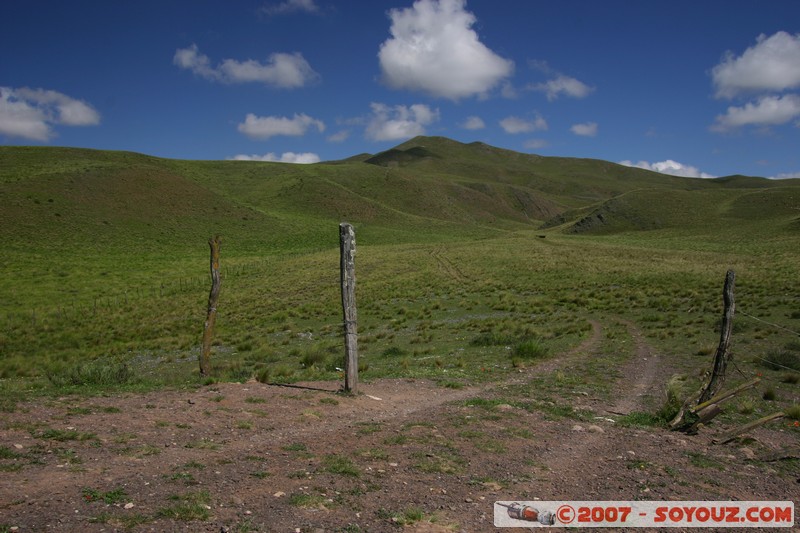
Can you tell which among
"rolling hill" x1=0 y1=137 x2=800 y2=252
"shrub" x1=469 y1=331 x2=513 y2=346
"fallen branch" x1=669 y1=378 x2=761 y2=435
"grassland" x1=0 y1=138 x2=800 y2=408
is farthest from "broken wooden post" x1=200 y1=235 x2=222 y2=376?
"rolling hill" x1=0 y1=137 x2=800 y2=252

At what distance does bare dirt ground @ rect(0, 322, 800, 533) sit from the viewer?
19.5 feet

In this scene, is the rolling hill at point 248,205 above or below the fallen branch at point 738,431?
above

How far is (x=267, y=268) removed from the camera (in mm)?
55625

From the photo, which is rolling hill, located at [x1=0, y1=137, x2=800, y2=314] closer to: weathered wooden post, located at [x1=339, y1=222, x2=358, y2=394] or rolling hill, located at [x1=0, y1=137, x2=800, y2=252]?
rolling hill, located at [x1=0, y1=137, x2=800, y2=252]

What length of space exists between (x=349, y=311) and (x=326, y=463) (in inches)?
194

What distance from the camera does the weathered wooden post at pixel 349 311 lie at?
475 inches

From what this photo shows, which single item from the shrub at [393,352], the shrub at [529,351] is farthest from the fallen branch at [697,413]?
the shrub at [393,352]

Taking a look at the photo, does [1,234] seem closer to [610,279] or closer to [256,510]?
[610,279]

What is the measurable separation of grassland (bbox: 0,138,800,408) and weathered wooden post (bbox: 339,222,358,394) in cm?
223

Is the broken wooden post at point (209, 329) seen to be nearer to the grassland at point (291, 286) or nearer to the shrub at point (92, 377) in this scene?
the grassland at point (291, 286)

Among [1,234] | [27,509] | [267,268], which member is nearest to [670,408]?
[27,509]

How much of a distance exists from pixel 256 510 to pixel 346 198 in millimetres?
125989

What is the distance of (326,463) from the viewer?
7.66 metres

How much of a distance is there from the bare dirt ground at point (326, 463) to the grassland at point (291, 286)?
3.00 meters
